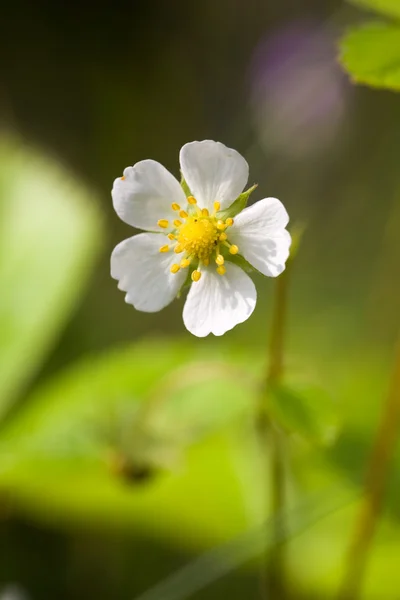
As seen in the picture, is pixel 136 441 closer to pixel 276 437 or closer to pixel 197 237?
pixel 276 437

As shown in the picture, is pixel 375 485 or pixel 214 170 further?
pixel 375 485

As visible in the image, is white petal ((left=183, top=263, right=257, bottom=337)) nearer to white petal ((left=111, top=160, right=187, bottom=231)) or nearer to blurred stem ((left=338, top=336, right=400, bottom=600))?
white petal ((left=111, top=160, right=187, bottom=231))

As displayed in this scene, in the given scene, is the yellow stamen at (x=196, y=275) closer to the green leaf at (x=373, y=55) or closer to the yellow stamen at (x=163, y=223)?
the yellow stamen at (x=163, y=223)

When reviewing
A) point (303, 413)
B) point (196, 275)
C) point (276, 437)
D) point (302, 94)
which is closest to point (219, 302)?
point (196, 275)

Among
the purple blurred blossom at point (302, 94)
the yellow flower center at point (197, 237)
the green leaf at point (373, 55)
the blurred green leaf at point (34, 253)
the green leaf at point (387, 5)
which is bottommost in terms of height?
the yellow flower center at point (197, 237)

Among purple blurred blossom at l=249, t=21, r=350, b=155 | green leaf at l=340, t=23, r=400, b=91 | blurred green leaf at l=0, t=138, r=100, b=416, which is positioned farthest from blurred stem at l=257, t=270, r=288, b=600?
purple blurred blossom at l=249, t=21, r=350, b=155

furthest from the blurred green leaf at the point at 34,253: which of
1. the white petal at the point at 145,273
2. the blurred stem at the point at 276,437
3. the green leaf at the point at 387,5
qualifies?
the green leaf at the point at 387,5

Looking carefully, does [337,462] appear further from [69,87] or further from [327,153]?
[69,87]

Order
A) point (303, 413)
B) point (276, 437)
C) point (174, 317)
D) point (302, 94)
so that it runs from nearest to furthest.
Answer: point (303, 413) < point (276, 437) < point (174, 317) < point (302, 94)
